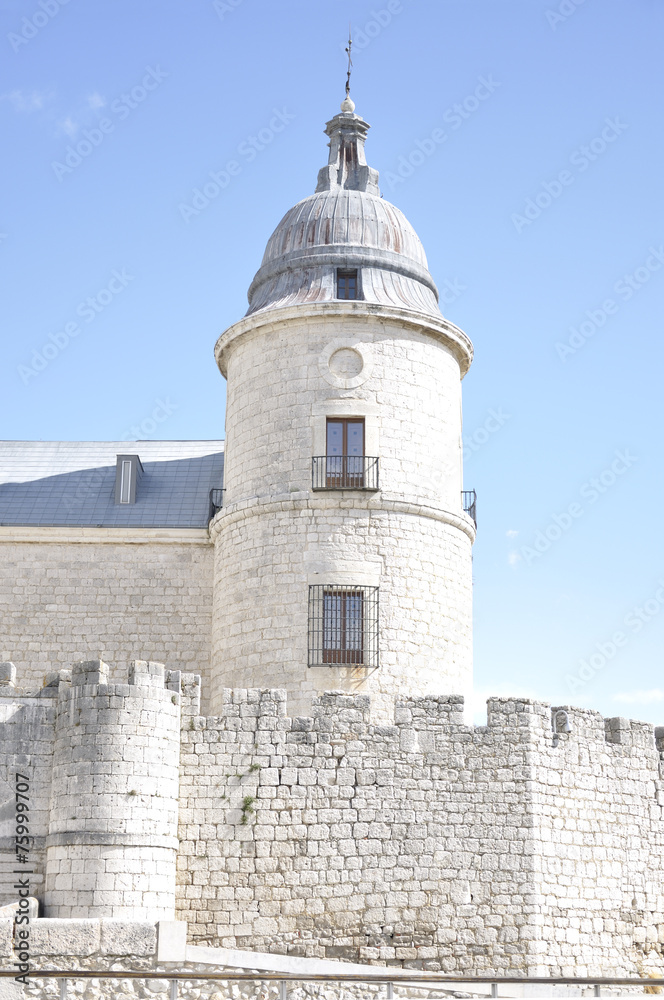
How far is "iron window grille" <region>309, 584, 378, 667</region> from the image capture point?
76.0ft

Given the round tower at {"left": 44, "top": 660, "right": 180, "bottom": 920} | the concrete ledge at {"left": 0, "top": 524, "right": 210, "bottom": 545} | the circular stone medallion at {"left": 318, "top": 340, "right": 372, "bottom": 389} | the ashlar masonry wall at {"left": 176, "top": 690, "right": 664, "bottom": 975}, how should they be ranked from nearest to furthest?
the round tower at {"left": 44, "top": 660, "right": 180, "bottom": 920}, the ashlar masonry wall at {"left": 176, "top": 690, "right": 664, "bottom": 975}, the circular stone medallion at {"left": 318, "top": 340, "right": 372, "bottom": 389}, the concrete ledge at {"left": 0, "top": 524, "right": 210, "bottom": 545}

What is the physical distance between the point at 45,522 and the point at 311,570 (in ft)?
21.3

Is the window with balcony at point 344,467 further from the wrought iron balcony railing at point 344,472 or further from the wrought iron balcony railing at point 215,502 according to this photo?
the wrought iron balcony railing at point 215,502

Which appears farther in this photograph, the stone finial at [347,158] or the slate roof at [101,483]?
the stone finial at [347,158]

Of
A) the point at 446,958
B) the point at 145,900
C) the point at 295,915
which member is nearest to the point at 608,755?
the point at 446,958

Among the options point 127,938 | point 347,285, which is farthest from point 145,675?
point 347,285

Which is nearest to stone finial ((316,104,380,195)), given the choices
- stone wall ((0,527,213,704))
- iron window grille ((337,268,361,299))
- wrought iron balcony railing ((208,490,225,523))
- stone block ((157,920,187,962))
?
iron window grille ((337,268,361,299))

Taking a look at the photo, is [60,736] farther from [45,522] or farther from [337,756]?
[45,522]

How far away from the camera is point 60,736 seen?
18.6 metres

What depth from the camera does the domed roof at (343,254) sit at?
83.6 ft

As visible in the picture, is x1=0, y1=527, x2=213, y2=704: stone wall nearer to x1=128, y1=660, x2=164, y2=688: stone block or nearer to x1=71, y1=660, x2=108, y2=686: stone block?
x1=128, y1=660, x2=164, y2=688: stone block

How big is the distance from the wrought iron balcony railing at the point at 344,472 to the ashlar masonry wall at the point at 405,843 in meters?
5.67

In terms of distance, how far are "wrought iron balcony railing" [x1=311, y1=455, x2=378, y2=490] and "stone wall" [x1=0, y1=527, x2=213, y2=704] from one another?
350 centimetres

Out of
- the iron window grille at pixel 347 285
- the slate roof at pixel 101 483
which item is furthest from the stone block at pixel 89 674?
the iron window grille at pixel 347 285
